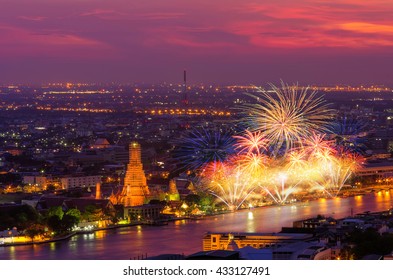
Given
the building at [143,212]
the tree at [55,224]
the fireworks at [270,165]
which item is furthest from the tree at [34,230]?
the fireworks at [270,165]

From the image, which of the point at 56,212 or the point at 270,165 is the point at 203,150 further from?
the point at 56,212

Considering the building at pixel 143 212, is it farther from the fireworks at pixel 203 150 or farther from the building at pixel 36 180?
the building at pixel 36 180

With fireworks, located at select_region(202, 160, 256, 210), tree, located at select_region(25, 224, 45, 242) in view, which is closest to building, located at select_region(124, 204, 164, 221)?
fireworks, located at select_region(202, 160, 256, 210)

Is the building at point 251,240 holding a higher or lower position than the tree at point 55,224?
lower

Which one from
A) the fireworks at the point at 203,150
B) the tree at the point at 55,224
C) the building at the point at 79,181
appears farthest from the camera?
the building at the point at 79,181

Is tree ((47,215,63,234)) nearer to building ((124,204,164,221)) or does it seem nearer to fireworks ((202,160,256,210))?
building ((124,204,164,221))

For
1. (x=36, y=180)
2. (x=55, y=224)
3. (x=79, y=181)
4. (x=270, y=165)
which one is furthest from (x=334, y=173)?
(x=55, y=224)
